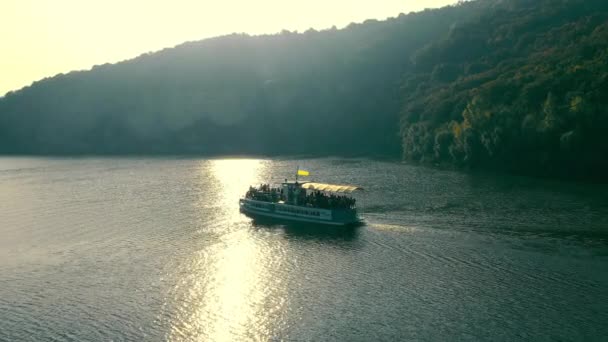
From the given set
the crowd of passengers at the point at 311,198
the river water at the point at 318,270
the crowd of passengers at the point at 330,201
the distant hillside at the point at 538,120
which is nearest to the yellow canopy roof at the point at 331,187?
the crowd of passengers at the point at 311,198

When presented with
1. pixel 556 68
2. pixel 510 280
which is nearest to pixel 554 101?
pixel 556 68

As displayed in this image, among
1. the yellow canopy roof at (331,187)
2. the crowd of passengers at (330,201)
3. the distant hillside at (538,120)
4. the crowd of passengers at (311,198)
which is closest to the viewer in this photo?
the crowd of passengers at (330,201)

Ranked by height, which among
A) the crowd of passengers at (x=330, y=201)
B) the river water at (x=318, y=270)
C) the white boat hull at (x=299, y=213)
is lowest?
the river water at (x=318, y=270)

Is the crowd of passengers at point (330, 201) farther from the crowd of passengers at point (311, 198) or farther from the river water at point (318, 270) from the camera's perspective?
the river water at point (318, 270)

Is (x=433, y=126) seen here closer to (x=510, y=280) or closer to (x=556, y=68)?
(x=556, y=68)

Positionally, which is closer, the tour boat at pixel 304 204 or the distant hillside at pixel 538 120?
the tour boat at pixel 304 204

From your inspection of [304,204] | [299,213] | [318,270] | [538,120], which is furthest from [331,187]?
[538,120]

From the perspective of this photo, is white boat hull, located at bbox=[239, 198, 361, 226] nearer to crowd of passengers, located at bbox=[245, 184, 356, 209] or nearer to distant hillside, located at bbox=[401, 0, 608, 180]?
crowd of passengers, located at bbox=[245, 184, 356, 209]
